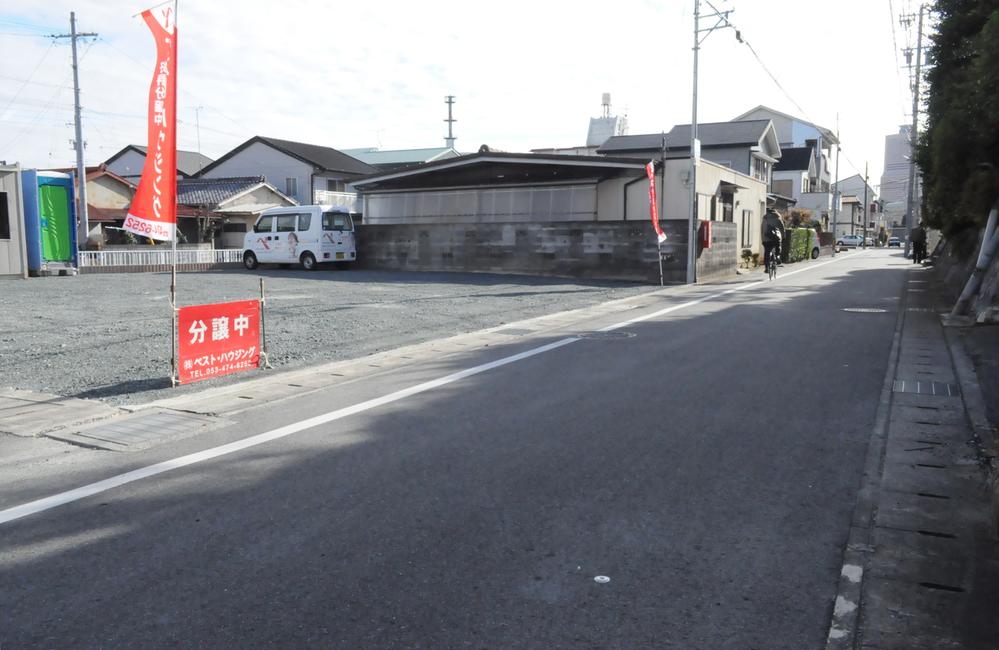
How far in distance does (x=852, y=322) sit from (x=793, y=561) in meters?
9.70

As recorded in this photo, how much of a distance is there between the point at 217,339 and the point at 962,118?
40.5 ft

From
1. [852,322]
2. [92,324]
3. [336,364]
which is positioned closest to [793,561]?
[336,364]

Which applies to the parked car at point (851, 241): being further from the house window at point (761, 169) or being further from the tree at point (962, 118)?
the tree at point (962, 118)

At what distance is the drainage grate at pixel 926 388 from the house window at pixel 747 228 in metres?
23.6

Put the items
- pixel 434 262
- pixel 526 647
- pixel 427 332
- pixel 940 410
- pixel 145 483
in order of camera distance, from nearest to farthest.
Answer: pixel 526 647 → pixel 145 483 → pixel 940 410 → pixel 427 332 → pixel 434 262

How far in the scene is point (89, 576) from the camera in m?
3.34

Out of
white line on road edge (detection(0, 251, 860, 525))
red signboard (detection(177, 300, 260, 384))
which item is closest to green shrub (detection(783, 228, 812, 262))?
white line on road edge (detection(0, 251, 860, 525))

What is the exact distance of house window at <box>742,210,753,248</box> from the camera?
30312 mm

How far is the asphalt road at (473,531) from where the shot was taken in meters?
2.96

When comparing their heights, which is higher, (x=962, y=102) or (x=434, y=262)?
(x=962, y=102)

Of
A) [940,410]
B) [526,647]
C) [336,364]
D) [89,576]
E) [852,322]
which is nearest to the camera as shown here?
[526,647]

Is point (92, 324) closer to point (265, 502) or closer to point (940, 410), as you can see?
point (265, 502)

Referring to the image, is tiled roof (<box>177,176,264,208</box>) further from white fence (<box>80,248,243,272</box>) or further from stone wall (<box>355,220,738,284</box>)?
stone wall (<box>355,220,738,284</box>)

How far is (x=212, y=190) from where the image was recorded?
4016 cm
